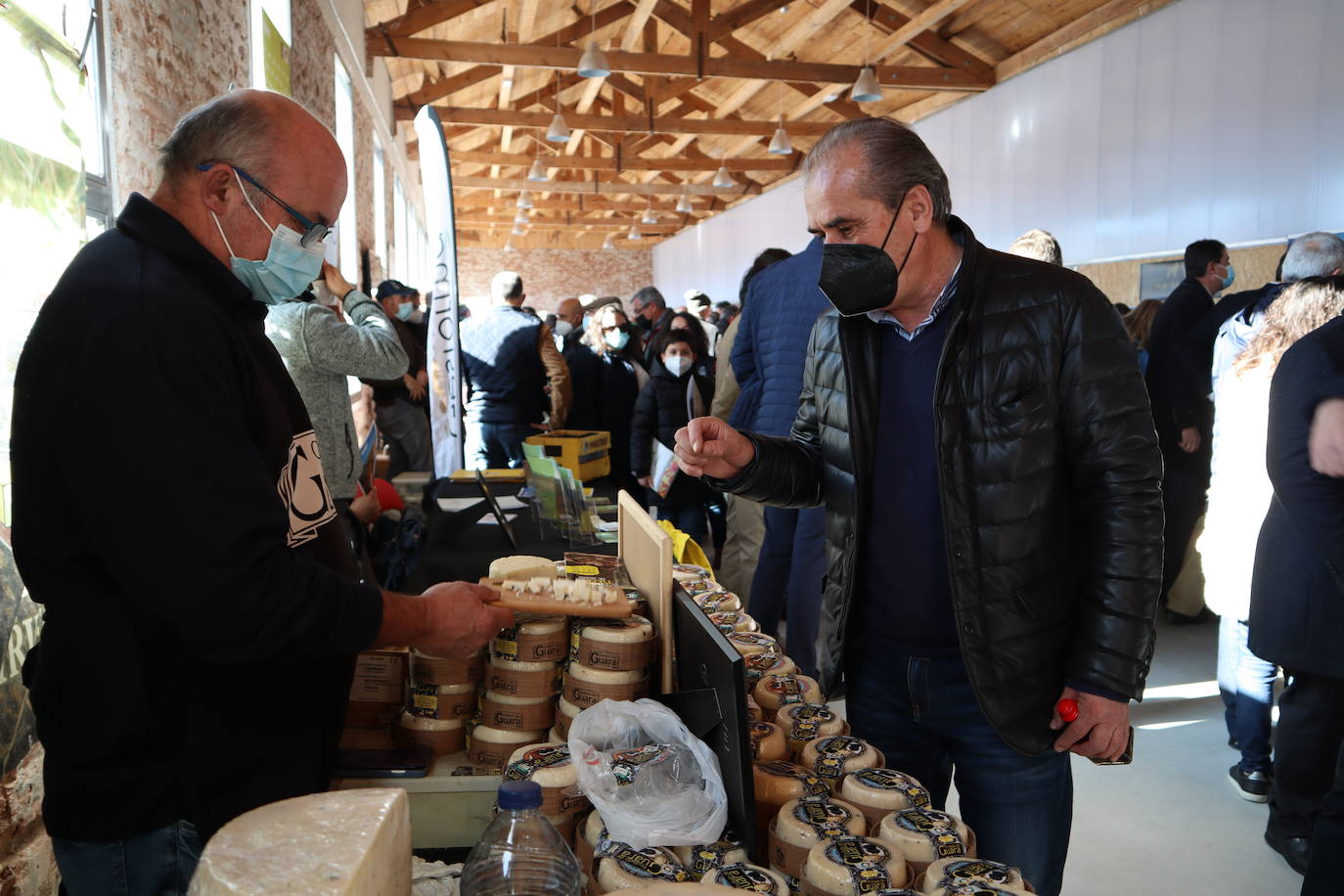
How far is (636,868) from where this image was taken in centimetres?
118

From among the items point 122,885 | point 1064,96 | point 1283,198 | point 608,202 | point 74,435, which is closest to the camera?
point 74,435

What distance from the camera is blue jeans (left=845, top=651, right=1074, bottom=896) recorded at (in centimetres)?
167

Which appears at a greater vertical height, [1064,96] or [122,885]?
[1064,96]

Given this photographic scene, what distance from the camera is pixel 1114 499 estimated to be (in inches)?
62.1

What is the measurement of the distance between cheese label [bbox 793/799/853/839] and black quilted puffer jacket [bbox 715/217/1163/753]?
0.44m

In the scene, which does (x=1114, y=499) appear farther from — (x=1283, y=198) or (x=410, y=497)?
(x=1283, y=198)

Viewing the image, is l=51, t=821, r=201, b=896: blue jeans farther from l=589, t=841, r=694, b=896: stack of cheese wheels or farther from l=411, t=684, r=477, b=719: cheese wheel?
l=589, t=841, r=694, b=896: stack of cheese wheels

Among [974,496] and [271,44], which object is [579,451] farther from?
[974,496]

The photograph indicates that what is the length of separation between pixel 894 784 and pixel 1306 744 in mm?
2036

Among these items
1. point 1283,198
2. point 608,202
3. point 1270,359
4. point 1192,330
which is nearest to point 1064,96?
point 1283,198

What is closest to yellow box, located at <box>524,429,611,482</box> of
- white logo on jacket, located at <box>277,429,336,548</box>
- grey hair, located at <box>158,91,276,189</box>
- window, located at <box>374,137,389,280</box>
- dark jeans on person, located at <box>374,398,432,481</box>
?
dark jeans on person, located at <box>374,398,432,481</box>

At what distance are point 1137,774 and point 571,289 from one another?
27.9 meters

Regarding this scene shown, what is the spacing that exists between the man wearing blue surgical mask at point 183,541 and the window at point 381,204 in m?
9.69

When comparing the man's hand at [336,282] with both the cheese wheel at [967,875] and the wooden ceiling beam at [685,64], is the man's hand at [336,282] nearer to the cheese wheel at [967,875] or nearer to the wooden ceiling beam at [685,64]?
the cheese wheel at [967,875]
